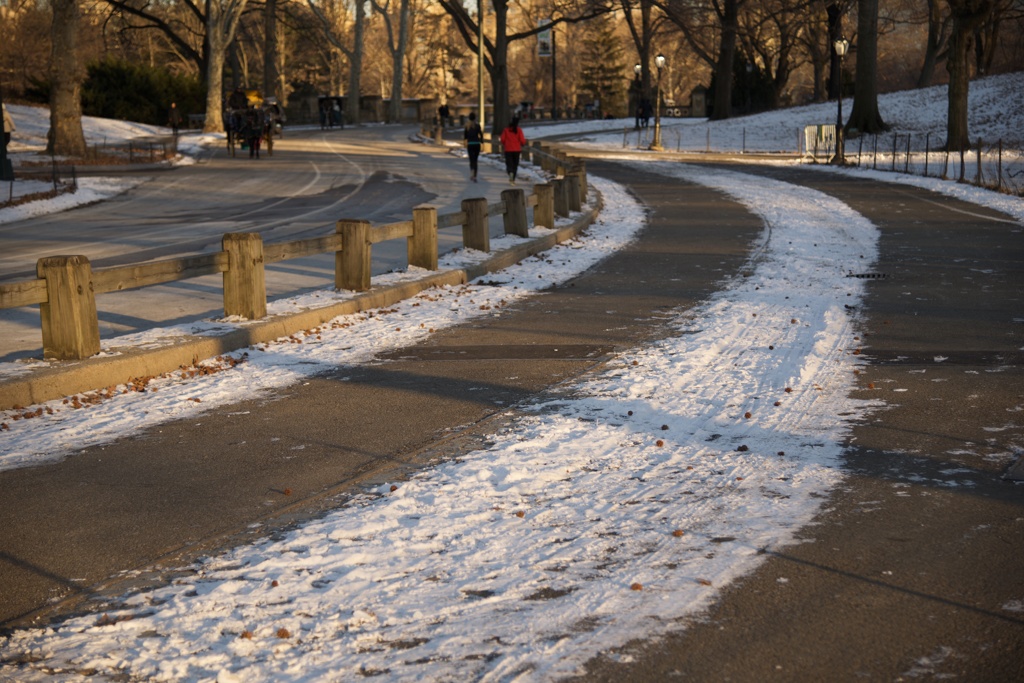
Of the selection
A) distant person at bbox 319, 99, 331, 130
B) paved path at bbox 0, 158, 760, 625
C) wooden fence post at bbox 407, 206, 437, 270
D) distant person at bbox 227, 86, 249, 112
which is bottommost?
paved path at bbox 0, 158, 760, 625

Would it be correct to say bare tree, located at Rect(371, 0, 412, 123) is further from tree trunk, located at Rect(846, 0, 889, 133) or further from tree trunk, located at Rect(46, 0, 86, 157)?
tree trunk, located at Rect(46, 0, 86, 157)

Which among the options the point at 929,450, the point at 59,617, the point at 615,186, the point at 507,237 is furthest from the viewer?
the point at 615,186

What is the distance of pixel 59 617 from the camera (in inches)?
197

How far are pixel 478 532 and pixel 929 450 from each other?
118 inches

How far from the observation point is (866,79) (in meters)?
50.6

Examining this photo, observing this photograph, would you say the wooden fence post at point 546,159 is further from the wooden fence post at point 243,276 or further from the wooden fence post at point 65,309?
the wooden fence post at point 65,309

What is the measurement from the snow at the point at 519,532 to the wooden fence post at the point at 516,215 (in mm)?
8414

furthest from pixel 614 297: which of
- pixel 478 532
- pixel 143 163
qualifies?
pixel 143 163

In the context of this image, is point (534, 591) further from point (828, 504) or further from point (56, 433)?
point (56, 433)

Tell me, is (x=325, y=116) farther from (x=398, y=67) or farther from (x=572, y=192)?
(x=572, y=192)

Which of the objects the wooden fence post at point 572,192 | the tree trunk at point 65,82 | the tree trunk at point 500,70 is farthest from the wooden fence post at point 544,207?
the tree trunk at point 500,70

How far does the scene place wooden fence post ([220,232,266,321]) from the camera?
11.5m

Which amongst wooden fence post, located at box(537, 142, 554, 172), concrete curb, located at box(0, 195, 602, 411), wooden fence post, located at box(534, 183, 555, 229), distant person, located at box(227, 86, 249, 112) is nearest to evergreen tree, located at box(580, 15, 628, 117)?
distant person, located at box(227, 86, 249, 112)

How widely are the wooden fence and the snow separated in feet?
2.33
